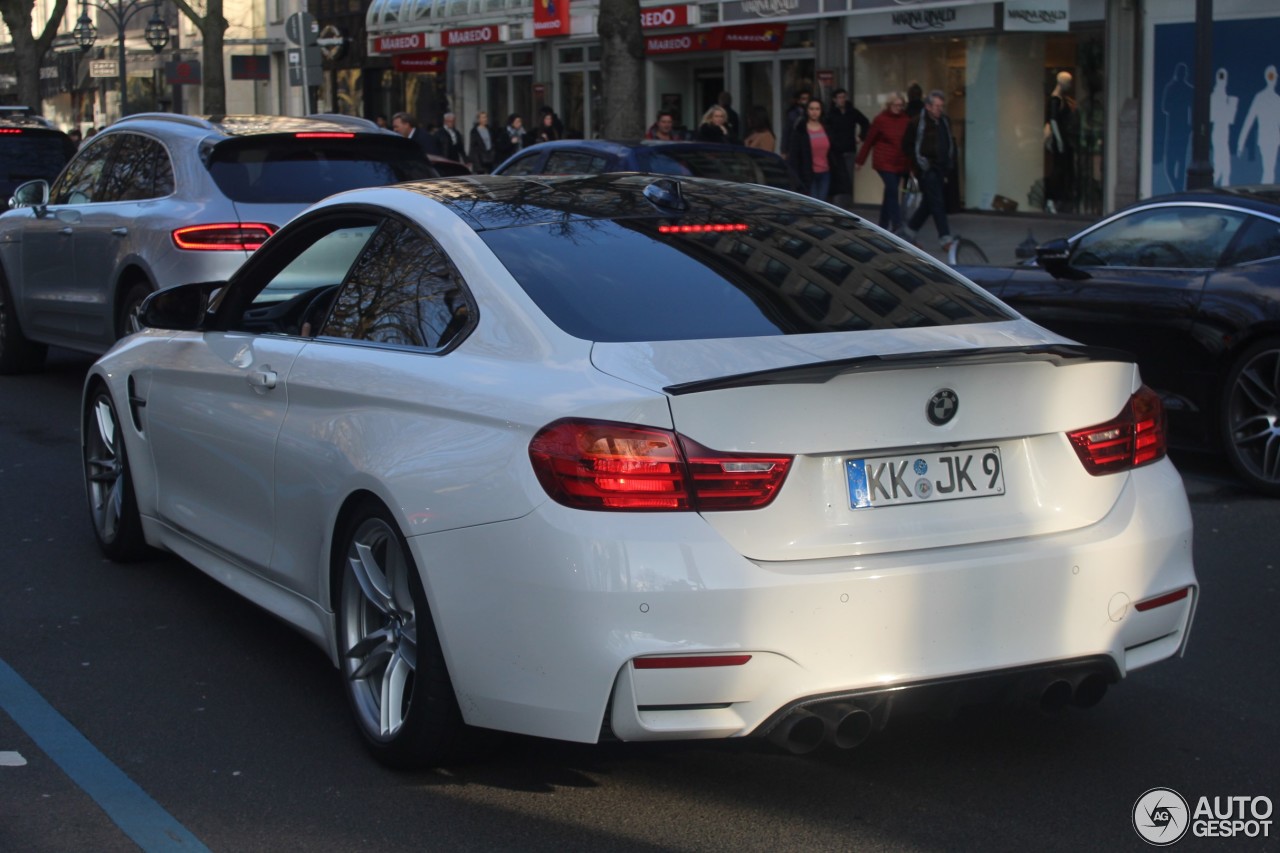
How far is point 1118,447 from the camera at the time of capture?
14.0 feet

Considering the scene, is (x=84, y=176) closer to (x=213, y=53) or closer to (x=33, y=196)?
(x=33, y=196)

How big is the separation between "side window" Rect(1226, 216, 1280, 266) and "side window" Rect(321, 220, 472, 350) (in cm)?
517

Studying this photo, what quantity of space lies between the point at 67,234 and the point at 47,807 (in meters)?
7.54

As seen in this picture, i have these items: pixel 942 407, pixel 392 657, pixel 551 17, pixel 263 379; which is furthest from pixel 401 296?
pixel 551 17

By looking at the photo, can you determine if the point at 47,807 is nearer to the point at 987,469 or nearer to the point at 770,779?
the point at 770,779

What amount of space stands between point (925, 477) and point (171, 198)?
23.1 ft

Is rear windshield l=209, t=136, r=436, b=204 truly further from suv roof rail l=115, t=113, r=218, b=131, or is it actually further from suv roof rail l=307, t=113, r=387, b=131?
suv roof rail l=115, t=113, r=218, b=131

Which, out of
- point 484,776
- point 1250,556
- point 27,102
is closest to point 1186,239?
point 1250,556

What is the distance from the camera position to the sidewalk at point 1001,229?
69.1ft

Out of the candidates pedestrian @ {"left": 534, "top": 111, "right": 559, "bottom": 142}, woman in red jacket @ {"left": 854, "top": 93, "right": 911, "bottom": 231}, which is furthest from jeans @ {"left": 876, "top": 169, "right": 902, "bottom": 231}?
pedestrian @ {"left": 534, "top": 111, "right": 559, "bottom": 142}

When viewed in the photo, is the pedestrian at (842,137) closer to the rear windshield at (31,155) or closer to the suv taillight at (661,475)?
the rear windshield at (31,155)

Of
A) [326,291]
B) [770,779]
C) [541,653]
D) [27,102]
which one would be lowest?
[770,779]

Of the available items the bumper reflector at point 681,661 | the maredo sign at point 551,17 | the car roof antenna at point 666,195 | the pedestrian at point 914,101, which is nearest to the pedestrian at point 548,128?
the pedestrian at point 914,101

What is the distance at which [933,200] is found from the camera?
1895cm
